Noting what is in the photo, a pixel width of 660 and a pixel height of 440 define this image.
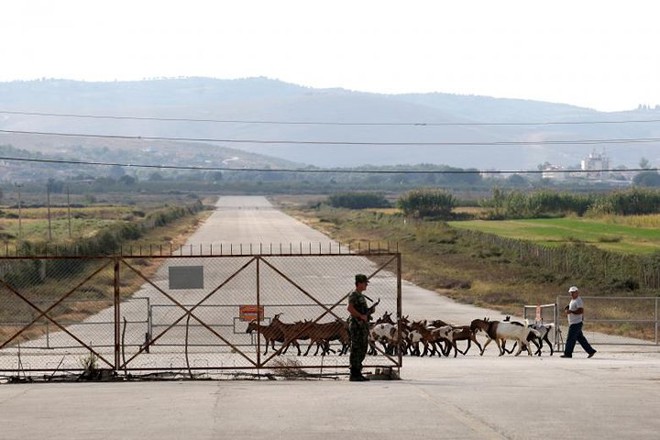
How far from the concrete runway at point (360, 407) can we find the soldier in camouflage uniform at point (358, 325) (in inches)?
13.0

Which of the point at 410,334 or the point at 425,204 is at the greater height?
the point at 410,334

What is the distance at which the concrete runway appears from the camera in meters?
15.3

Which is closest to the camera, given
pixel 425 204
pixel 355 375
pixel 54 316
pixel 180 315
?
pixel 355 375

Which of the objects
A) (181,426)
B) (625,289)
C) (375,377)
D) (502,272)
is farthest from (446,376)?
(502,272)

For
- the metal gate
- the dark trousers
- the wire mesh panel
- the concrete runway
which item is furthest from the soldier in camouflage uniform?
the dark trousers

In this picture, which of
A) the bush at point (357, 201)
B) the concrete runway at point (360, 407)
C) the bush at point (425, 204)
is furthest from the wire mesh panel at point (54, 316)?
the bush at point (357, 201)

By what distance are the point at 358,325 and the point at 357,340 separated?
0.29 meters

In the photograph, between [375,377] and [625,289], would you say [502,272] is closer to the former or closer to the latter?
[625,289]

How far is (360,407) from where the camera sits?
1745 cm

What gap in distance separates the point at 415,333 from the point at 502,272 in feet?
99.8

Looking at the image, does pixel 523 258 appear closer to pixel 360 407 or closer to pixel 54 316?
pixel 54 316

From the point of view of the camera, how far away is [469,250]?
244ft

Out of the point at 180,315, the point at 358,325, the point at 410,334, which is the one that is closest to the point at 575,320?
the point at 410,334

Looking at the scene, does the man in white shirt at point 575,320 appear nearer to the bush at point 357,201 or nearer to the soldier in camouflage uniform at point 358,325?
the soldier in camouflage uniform at point 358,325
